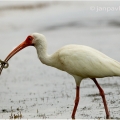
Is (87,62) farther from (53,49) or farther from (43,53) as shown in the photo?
(53,49)

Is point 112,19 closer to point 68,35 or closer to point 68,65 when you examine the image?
point 68,35

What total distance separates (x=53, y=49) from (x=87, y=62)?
40.9 feet

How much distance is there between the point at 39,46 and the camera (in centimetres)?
1167

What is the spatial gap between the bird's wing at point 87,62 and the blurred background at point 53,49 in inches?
34.0

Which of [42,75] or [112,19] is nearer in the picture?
[42,75]

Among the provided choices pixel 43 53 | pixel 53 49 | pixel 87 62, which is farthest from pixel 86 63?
pixel 53 49

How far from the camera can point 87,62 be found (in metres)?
11.1

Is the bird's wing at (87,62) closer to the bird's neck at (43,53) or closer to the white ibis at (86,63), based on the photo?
the white ibis at (86,63)

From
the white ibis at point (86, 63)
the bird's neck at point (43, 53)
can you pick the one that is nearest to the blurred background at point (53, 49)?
the white ibis at point (86, 63)

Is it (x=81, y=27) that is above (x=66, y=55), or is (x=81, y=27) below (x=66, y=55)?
above

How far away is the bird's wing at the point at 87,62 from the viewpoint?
1093 cm

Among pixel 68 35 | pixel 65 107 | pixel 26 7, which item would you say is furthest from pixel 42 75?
pixel 26 7

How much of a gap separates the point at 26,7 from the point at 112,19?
6.75 m

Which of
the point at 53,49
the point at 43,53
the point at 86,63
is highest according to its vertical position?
the point at 53,49
